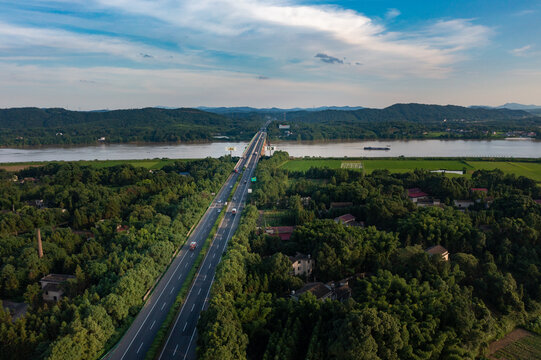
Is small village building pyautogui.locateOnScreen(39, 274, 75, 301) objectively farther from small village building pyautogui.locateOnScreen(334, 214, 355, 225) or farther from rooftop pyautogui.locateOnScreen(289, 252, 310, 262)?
small village building pyautogui.locateOnScreen(334, 214, 355, 225)

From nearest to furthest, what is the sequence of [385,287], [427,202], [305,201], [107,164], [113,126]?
[385,287], [427,202], [305,201], [107,164], [113,126]

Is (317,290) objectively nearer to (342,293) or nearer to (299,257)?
(342,293)

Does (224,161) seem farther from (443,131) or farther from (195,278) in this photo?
(443,131)

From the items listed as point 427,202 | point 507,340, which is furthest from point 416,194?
point 507,340

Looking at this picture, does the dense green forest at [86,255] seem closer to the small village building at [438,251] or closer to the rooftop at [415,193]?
the small village building at [438,251]

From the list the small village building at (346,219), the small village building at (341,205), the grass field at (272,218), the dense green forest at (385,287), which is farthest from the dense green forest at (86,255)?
the small village building at (341,205)

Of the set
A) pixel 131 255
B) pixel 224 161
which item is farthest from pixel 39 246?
pixel 224 161

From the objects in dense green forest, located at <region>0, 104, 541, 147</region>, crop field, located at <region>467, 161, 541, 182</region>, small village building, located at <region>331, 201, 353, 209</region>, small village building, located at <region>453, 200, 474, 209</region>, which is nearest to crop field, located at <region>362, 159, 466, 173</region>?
crop field, located at <region>467, 161, 541, 182</region>
